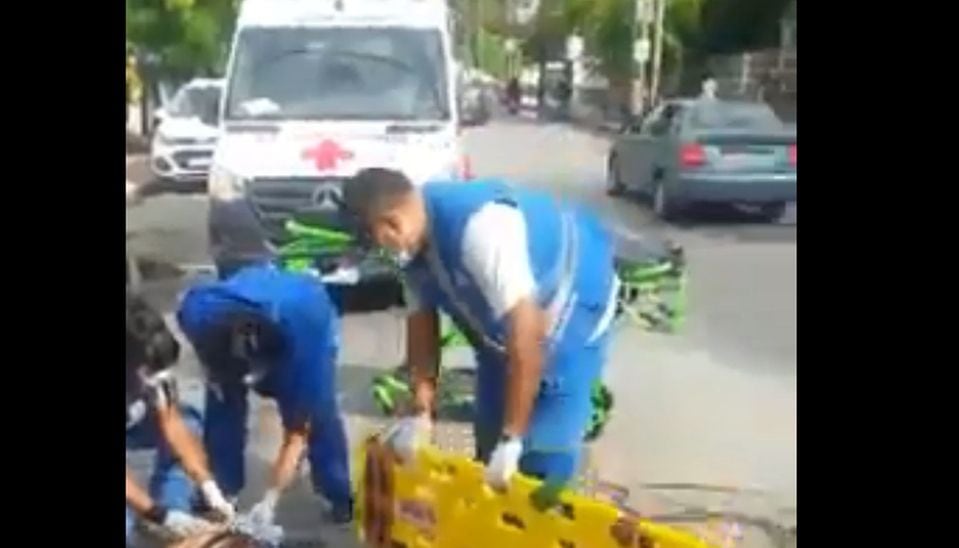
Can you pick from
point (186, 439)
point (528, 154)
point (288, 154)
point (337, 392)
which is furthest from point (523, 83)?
point (186, 439)

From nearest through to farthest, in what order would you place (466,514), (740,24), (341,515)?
(740,24) → (466,514) → (341,515)

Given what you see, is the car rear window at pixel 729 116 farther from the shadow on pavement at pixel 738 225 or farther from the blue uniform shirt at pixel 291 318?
the blue uniform shirt at pixel 291 318

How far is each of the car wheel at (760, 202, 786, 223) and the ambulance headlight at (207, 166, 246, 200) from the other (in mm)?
869

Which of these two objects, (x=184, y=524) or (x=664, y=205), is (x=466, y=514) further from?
(x=664, y=205)

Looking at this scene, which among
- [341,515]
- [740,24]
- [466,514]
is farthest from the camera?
[341,515]

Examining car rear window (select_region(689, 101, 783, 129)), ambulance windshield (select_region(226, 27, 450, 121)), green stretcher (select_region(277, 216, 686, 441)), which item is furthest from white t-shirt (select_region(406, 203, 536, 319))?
car rear window (select_region(689, 101, 783, 129))

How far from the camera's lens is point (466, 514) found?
3131mm

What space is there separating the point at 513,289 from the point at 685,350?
0.32 m

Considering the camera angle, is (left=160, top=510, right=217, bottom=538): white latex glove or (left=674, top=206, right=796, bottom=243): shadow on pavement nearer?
(left=674, top=206, right=796, bottom=243): shadow on pavement

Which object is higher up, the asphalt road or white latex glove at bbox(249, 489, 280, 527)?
the asphalt road

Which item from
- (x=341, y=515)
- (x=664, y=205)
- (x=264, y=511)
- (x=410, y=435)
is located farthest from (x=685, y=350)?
(x=264, y=511)

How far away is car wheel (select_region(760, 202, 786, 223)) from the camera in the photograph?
3033 mm

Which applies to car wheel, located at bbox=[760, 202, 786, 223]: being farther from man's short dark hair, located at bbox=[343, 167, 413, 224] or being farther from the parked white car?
the parked white car
